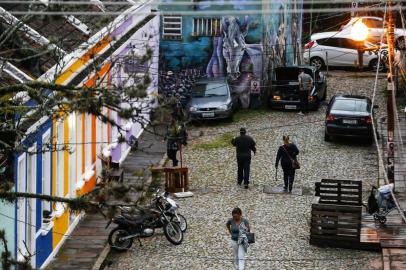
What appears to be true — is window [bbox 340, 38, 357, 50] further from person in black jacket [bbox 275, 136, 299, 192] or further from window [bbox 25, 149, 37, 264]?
window [bbox 25, 149, 37, 264]

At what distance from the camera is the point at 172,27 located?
36656mm

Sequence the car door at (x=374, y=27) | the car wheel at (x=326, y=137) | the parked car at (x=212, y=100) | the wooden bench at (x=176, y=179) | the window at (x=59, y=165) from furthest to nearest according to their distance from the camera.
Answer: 1. the car door at (x=374, y=27)
2. the parked car at (x=212, y=100)
3. the car wheel at (x=326, y=137)
4. the wooden bench at (x=176, y=179)
5. the window at (x=59, y=165)

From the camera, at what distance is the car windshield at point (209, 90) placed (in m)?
34.7

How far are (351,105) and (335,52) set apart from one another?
32.4 ft

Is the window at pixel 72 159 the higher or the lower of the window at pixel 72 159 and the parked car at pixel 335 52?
the lower

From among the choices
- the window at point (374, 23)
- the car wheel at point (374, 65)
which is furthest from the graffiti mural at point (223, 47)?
the window at point (374, 23)

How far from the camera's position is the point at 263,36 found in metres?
36.6

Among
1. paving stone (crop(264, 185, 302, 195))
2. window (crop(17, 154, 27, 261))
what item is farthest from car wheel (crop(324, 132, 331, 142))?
window (crop(17, 154, 27, 261))

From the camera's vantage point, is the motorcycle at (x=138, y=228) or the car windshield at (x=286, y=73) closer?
the motorcycle at (x=138, y=228)

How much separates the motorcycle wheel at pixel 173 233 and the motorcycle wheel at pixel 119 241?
74cm

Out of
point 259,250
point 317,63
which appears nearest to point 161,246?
point 259,250

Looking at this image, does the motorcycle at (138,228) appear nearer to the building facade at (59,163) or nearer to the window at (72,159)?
the building facade at (59,163)

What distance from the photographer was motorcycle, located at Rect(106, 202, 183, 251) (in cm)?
2227

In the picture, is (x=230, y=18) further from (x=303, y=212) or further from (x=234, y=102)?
(x=303, y=212)
